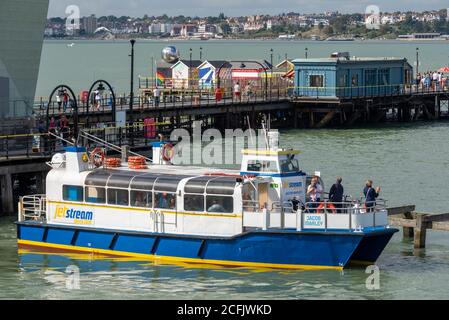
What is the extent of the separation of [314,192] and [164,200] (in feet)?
13.7

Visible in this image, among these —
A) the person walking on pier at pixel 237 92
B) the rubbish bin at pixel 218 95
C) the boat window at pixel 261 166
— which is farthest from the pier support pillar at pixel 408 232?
the person walking on pier at pixel 237 92

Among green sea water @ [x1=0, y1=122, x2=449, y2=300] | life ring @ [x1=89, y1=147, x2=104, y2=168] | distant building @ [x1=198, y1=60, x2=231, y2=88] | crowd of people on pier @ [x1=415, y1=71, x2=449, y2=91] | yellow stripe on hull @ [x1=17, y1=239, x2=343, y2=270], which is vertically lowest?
green sea water @ [x1=0, y1=122, x2=449, y2=300]

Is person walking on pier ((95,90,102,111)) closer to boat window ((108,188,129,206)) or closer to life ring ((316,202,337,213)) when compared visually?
boat window ((108,188,129,206))

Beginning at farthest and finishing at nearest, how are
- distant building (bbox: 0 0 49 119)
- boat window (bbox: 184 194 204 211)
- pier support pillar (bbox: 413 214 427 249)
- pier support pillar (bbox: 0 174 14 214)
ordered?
distant building (bbox: 0 0 49 119) < pier support pillar (bbox: 0 174 14 214) < pier support pillar (bbox: 413 214 427 249) < boat window (bbox: 184 194 204 211)

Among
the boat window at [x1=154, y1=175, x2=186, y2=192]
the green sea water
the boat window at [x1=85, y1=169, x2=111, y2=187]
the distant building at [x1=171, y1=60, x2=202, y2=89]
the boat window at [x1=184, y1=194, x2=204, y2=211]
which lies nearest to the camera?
the green sea water

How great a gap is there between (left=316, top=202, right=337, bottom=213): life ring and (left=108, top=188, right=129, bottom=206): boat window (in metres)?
5.58

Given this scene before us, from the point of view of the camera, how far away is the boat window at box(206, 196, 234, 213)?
35.7 metres

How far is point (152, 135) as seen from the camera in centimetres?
5650

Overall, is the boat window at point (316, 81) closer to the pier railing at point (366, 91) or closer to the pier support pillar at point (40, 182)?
the pier railing at point (366, 91)

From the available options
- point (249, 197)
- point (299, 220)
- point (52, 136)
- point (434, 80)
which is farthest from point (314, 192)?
point (434, 80)

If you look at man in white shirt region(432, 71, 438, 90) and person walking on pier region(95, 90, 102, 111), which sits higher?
man in white shirt region(432, 71, 438, 90)

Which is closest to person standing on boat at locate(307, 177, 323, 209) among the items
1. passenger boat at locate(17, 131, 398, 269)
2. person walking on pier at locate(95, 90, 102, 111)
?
passenger boat at locate(17, 131, 398, 269)

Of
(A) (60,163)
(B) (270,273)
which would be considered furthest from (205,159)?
(B) (270,273)
